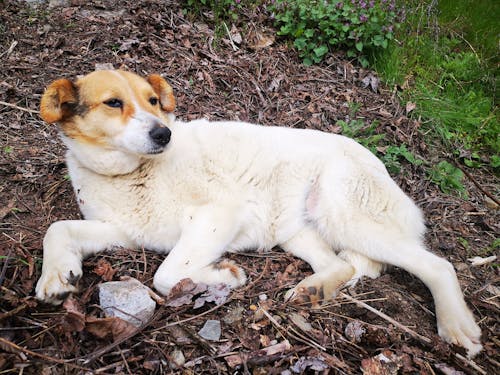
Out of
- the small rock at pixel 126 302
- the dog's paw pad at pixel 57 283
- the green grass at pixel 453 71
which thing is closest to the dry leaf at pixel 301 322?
the small rock at pixel 126 302

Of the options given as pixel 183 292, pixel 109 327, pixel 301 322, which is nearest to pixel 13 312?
pixel 109 327

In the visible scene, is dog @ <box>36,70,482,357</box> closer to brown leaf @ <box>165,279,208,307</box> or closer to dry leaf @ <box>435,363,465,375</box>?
brown leaf @ <box>165,279,208,307</box>

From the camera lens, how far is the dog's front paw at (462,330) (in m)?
2.65

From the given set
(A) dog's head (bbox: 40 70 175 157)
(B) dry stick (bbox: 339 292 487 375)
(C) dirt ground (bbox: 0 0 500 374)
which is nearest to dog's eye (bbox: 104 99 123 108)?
(A) dog's head (bbox: 40 70 175 157)

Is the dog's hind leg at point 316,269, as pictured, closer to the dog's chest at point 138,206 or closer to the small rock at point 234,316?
the small rock at point 234,316

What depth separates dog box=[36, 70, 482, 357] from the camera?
2.95 metres

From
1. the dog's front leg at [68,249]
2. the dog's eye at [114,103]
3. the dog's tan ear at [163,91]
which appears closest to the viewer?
the dog's front leg at [68,249]

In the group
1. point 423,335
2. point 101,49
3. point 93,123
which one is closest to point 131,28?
point 101,49

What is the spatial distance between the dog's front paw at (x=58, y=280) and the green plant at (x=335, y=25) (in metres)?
4.36

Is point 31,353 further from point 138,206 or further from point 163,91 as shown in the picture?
point 163,91

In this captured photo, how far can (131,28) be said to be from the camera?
5.61m

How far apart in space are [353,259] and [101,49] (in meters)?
4.19

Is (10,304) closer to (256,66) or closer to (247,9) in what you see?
(256,66)

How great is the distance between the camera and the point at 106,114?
10.2 feet
